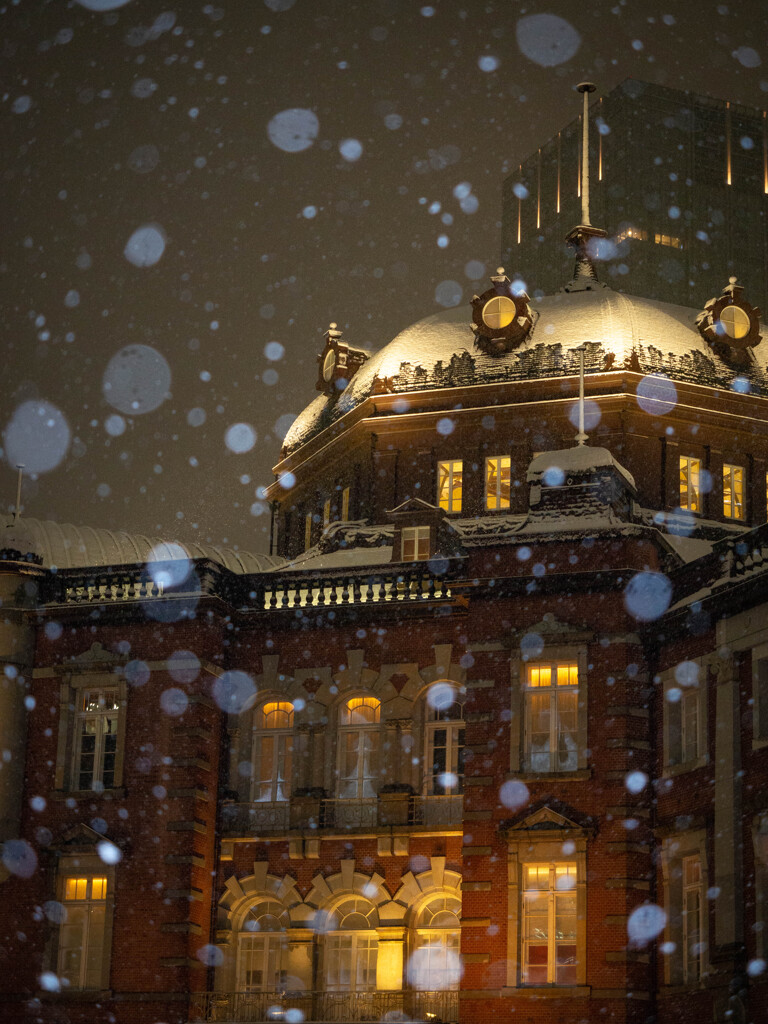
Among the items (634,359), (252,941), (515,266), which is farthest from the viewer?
(515,266)

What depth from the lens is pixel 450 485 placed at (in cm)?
4034

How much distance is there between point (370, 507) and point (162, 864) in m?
11.2

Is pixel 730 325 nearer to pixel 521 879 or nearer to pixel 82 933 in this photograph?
pixel 521 879

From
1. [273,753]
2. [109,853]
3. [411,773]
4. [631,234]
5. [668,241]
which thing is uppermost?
[668,241]

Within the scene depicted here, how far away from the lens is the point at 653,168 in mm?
111875

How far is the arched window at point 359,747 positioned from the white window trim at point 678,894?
6.47 metres

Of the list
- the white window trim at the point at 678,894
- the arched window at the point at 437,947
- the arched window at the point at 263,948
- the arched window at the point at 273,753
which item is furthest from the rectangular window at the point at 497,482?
the white window trim at the point at 678,894

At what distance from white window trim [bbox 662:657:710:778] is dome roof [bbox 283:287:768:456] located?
11283 mm

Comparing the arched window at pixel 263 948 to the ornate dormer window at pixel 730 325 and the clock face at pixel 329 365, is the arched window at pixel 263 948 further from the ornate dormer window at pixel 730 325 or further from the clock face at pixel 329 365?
the ornate dormer window at pixel 730 325

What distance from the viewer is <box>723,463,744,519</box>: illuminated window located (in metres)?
40.1

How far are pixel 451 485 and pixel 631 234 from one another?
72264 millimetres

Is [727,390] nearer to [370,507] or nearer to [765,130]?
[370,507]

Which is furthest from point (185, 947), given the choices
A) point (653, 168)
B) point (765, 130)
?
point (765, 130)

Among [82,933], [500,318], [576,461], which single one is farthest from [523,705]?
[500,318]
